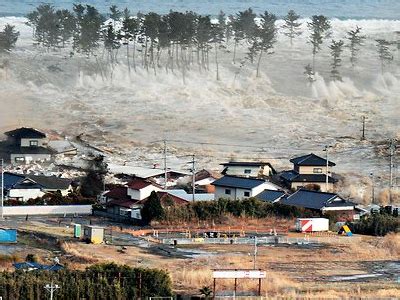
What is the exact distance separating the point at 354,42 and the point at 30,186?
84.9 ft

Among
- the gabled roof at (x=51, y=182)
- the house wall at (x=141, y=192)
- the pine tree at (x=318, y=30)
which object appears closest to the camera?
the house wall at (x=141, y=192)

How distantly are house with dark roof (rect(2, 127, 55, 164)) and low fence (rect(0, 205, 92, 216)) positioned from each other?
7.00 meters

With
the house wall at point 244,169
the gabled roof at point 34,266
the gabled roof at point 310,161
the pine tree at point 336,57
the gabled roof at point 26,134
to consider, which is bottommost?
the gabled roof at point 34,266

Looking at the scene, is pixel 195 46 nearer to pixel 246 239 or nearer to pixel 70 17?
pixel 70 17

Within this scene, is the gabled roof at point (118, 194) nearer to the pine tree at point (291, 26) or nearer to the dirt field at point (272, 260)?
the dirt field at point (272, 260)

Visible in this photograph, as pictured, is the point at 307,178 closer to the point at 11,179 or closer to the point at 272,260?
the point at 11,179

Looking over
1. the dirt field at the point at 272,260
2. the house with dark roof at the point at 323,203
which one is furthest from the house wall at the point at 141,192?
the dirt field at the point at 272,260

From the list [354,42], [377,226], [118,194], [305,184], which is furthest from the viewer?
[354,42]

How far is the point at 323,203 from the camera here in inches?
997

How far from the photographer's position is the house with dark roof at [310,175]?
29.3 meters

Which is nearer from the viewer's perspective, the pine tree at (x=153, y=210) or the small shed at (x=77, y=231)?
the small shed at (x=77, y=231)

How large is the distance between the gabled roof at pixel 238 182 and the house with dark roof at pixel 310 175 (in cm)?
175

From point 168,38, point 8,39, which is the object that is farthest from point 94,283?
point 168,38

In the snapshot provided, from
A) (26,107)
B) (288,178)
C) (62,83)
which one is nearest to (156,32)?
(62,83)
